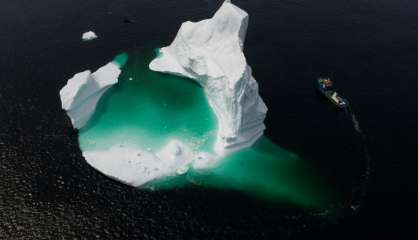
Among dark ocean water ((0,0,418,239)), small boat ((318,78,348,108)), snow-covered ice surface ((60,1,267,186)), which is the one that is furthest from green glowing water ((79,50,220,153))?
small boat ((318,78,348,108))

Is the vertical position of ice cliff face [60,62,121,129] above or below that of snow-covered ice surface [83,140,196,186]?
above

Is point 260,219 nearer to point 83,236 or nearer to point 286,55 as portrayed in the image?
point 83,236

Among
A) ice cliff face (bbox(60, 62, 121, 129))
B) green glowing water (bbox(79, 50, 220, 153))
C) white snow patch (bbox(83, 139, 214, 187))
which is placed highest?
ice cliff face (bbox(60, 62, 121, 129))

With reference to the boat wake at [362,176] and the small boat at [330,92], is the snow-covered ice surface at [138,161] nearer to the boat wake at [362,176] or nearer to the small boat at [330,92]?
the boat wake at [362,176]

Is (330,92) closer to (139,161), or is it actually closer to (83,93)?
(139,161)

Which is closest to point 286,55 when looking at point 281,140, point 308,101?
point 308,101

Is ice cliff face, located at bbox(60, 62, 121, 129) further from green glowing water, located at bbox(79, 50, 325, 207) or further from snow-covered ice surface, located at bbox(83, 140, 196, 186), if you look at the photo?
snow-covered ice surface, located at bbox(83, 140, 196, 186)
